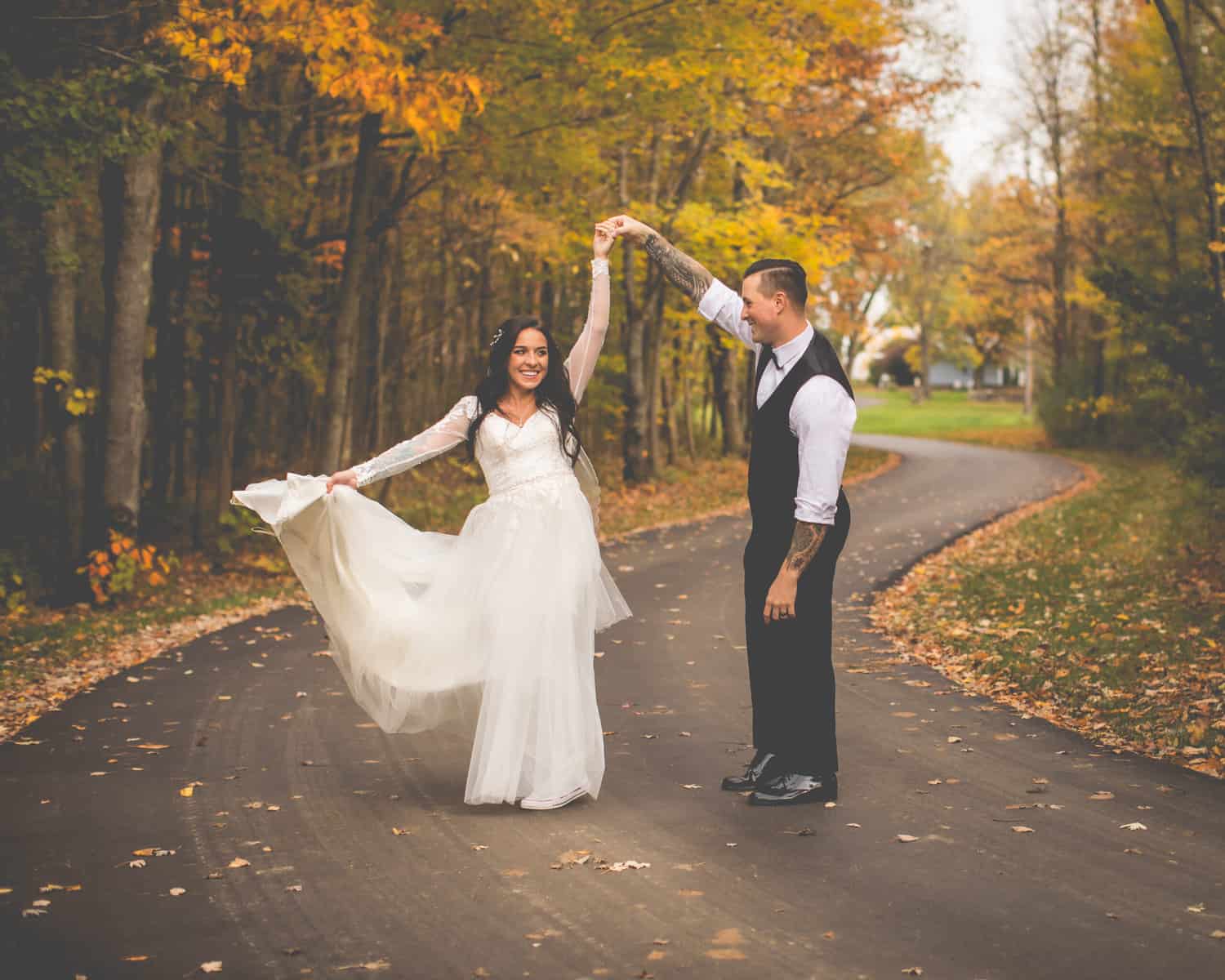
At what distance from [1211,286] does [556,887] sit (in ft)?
34.2

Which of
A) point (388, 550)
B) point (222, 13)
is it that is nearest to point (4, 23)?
point (222, 13)

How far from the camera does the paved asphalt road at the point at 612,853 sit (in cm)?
479

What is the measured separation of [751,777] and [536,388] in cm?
230

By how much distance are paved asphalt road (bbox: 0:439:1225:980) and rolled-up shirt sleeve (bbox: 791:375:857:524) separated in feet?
4.87

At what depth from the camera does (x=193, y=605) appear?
15.6m

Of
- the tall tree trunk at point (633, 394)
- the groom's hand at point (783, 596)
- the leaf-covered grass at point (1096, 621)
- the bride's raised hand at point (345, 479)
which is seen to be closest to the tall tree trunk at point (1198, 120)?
the leaf-covered grass at point (1096, 621)

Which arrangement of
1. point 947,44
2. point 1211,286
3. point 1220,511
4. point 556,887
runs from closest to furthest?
point 556,887, point 1211,286, point 1220,511, point 947,44

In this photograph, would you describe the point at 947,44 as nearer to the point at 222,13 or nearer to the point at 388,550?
the point at 222,13

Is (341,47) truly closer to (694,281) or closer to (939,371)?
(694,281)

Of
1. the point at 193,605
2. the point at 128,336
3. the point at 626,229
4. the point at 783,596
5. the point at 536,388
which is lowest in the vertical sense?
the point at 193,605

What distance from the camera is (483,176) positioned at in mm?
21094

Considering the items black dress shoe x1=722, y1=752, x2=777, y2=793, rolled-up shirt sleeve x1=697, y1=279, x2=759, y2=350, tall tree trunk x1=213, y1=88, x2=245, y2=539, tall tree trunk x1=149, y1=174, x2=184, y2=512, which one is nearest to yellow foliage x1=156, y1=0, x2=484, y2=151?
tall tree trunk x1=213, y1=88, x2=245, y2=539

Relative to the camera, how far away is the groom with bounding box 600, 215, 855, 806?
6.68m

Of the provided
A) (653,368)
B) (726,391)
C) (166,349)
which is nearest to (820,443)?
(166,349)
